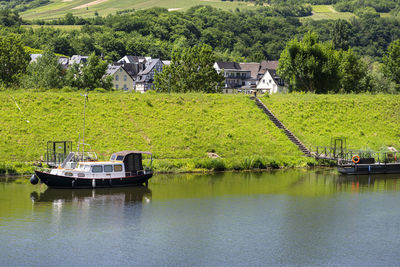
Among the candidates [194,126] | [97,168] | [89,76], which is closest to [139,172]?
[97,168]

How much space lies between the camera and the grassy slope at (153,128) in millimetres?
65562

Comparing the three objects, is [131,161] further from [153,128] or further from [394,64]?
[394,64]

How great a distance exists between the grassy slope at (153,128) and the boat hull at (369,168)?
5503 mm

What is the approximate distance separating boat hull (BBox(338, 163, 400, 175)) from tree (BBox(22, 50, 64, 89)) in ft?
184

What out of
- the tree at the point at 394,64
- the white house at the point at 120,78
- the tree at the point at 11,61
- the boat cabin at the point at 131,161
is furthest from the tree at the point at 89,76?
the white house at the point at 120,78

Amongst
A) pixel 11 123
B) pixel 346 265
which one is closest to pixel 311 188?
pixel 346 265

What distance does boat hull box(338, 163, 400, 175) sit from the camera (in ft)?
212

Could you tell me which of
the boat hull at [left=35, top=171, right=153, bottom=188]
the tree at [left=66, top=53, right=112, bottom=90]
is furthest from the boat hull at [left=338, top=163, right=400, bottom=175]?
the tree at [left=66, top=53, right=112, bottom=90]

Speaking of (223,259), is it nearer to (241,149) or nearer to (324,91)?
(241,149)

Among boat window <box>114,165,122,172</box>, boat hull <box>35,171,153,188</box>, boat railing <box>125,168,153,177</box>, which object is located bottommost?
boat hull <box>35,171,153,188</box>

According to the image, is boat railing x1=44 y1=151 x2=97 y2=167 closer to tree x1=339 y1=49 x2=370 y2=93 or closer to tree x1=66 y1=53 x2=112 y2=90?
tree x1=66 y1=53 x2=112 y2=90

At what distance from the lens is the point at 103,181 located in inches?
2125

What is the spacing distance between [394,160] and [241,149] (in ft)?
61.5

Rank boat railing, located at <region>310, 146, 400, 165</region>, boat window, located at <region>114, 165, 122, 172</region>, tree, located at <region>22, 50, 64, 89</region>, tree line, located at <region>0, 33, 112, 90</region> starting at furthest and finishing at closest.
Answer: tree line, located at <region>0, 33, 112, 90</region> < tree, located at <region>22, 50, 64, 89</region> < boat railing, located at <region>310, 146, 400, 165</region> < boat window, located at <region>114, 165, 122, 172</region>
